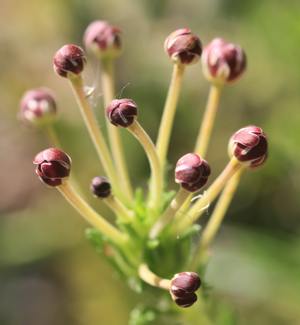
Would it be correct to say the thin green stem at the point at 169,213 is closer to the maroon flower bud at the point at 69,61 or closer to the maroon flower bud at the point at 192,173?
the maroon flower bud at the point at 192,173

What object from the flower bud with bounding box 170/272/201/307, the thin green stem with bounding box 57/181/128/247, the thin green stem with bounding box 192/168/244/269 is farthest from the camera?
the thin green stem with bounding box 192/168/244/269

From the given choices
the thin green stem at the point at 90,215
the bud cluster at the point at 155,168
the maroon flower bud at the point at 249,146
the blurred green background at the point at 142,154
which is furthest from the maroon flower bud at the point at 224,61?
the blurred green background at the point at 142,154

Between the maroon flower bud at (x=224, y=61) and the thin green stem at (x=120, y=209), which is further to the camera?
the maroon flower bud at (x=224, y=61)

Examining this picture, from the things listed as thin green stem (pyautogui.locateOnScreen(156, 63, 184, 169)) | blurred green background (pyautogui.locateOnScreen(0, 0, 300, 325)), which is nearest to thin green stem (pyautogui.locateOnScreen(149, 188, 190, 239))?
thin green stem (pyautogui.locateOnScreen(156, 63, 184, 169))

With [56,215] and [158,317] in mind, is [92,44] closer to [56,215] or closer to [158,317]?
[158,317]

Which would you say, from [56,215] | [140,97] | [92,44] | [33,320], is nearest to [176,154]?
[140,97]

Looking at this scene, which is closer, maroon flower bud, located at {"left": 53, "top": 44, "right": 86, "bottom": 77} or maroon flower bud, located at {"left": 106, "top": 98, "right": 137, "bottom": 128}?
maroon flower bud, located at {"left": 106, "top": 98, "right": 137, "bottom": 128}

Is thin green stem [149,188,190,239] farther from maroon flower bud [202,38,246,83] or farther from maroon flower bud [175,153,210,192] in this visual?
maroon flower bud [202,38,246,83]
